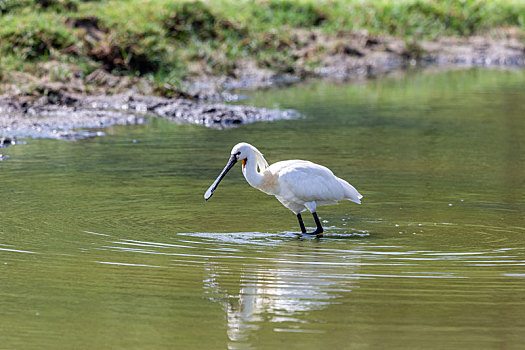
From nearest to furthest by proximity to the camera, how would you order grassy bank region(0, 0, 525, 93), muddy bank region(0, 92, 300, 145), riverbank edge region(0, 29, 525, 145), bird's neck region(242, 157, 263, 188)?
bird's neck region(242, 157, 263, 188)
muddy bank region(0, 92, 300, 145)
riverbank edge region(0, 29, 525, 145)
grassy bank region(0, 0, 525, 93)

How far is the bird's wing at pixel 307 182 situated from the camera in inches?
373

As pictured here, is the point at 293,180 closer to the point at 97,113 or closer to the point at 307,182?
the point at 307,182

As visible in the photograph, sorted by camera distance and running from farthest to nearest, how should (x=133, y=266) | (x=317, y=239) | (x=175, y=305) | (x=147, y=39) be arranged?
(x=147, y=39), (x=317, y=239), (x=133, y=266), (x=175, y=305)

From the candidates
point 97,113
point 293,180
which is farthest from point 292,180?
point 97,113

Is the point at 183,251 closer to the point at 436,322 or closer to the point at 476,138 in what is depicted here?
the point at 436,322

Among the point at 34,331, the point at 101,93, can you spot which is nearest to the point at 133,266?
the point at 34,331

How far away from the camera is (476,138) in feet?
52.7

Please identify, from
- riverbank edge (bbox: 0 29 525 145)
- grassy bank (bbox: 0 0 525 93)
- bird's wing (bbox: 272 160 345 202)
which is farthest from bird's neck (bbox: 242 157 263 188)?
grassy bank (bbox: 0 0 525 93)

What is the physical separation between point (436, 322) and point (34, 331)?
2.60 m

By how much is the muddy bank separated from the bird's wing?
717cm

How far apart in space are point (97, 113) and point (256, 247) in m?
9.99

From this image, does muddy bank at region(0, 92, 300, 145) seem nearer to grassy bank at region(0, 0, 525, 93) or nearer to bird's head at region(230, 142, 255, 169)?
grassy bank at region(0, 0, 525, 93)

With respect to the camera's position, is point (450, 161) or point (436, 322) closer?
point (436, 322)

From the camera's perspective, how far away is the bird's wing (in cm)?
948
